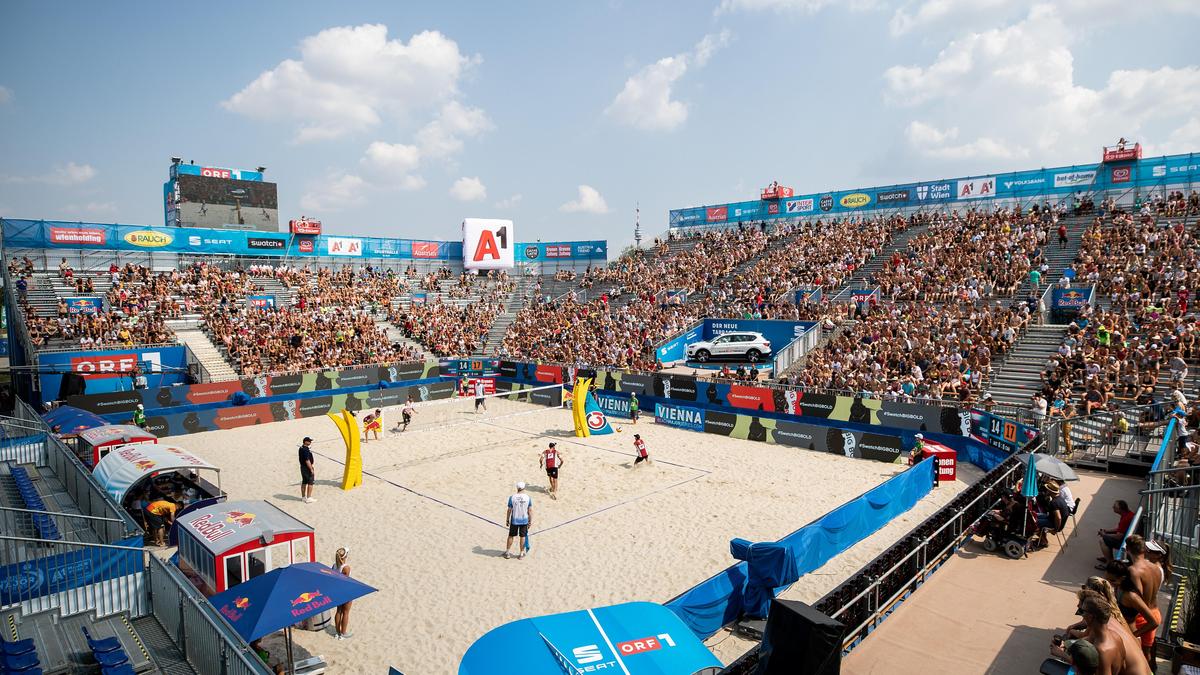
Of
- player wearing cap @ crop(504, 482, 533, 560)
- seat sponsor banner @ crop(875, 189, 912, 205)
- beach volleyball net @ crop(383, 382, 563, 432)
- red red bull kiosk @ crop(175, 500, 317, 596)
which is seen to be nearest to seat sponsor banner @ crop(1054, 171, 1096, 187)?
seat sponsor banner @ crop(875, 189, 912, 205)

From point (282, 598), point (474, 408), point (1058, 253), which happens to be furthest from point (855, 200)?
point (282, 598)

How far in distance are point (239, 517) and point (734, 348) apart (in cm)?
2408

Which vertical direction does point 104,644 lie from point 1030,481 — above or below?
below

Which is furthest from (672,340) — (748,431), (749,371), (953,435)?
(953,435)

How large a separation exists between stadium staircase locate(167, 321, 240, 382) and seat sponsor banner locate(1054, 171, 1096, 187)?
43.3 m

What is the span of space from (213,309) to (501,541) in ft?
96.5

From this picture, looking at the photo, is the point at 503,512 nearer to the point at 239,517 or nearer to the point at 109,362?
the point at 239,517

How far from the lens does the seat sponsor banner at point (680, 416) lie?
81.9 feet

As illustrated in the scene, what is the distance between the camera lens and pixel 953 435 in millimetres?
19656

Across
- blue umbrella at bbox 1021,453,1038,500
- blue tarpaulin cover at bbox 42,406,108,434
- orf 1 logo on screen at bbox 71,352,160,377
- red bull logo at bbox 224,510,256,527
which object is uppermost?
orf 1 logo on screen at bbox 71,352,160,377

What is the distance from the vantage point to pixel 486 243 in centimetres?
5209

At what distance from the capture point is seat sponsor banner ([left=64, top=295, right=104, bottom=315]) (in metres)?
31.8

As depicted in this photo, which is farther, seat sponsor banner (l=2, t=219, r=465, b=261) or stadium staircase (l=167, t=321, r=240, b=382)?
seat sponsor banner (l=2, t=219, r=465, b=261)

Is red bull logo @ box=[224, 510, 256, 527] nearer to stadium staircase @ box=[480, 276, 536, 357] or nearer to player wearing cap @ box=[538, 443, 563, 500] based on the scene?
player wearing cap @ box=[538, 443, 563, 500]
